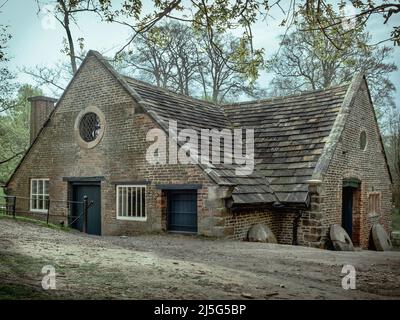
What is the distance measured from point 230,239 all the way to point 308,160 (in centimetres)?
447

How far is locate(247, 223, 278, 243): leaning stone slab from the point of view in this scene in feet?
41.3

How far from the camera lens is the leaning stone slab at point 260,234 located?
12594 millimetres

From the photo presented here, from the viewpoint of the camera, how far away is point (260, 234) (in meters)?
12.7

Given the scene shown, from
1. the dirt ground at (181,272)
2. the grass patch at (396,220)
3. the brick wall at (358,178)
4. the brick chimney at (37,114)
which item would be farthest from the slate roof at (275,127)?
the grass patch at (396,220)

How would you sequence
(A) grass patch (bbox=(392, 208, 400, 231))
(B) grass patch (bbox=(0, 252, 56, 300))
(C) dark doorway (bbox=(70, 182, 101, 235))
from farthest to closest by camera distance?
1. (A) grass patch (bbox=(392, 208, 400, 231))
2. (C) dark doorway (bbox=(70, 182, 101, 235))
3. (B) grass patch (bbox=(0, 252, 56, 300))

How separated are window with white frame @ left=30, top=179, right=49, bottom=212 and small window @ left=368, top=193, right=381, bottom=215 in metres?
14.5

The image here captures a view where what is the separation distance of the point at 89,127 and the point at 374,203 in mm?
13214

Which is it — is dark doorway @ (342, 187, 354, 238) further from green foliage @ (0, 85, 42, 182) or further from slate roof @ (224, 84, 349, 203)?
green foliage @ (0, 85, 42, 182)

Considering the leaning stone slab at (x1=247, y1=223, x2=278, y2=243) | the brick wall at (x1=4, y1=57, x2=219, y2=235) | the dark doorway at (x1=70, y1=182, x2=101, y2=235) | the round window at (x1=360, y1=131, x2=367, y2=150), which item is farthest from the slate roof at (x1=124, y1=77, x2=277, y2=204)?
the round window at (x1=360, y1=131, x2=367, y2=150)

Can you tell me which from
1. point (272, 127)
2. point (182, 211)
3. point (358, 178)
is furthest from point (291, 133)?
point (182, 211)

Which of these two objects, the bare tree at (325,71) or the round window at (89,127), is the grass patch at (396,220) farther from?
the round window at (89,127)

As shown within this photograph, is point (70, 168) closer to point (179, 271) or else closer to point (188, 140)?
point (188, 140)

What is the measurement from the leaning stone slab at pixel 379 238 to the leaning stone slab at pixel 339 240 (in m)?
4.00

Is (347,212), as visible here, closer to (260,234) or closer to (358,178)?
(358,178)
